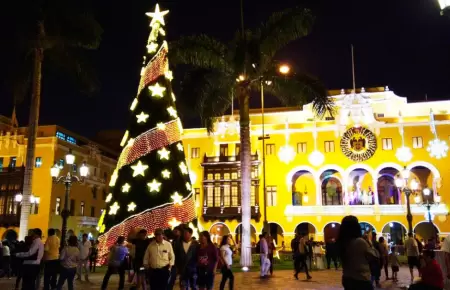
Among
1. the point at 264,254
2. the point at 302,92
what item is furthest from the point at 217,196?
the point at 264,254

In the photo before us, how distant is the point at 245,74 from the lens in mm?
19188

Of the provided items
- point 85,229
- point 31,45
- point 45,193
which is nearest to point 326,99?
point 31,45

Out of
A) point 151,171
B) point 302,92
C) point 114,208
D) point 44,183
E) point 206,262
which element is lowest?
point 206,262

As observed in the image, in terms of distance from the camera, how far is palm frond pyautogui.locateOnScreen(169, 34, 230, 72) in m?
19.5

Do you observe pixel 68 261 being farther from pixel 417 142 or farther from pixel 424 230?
pixel 424 230

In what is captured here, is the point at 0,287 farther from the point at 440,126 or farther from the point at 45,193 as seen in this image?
the point at 440,126

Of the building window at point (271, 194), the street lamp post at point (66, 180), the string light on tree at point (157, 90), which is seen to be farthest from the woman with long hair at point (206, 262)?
the building window at point (271, 194)

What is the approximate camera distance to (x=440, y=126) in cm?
3775

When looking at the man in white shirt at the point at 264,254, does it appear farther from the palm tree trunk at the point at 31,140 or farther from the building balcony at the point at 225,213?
the building balcony at the point at 225,213

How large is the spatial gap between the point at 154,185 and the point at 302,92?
830cm

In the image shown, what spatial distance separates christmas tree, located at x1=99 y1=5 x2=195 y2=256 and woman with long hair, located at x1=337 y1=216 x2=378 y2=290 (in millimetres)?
9485

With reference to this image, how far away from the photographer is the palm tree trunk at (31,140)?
1809 cm

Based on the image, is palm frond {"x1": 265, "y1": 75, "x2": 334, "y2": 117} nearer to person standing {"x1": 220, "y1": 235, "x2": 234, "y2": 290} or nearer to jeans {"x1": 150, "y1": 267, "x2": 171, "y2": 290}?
person standing {"x1": 220, "y1": 235, "x2": 234, "y2": 290}

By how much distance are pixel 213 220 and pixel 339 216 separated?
11.0 m
